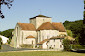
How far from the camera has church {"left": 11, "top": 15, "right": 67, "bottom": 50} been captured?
72.8 metres

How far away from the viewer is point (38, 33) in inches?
3123

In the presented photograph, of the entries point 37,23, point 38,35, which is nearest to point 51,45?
point 38,35

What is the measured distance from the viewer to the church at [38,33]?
72800mm

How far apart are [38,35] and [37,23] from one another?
695cm

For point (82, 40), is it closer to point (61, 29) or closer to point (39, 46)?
point (39, 46)

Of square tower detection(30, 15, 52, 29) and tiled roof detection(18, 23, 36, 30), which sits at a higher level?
square tower detection(30, 15, 52, 29)

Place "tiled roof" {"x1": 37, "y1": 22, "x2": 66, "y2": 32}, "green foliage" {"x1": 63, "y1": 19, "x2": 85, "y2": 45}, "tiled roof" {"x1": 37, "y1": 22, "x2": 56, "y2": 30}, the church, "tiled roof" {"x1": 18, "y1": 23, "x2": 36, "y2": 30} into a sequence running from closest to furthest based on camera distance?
"green foliage" {"x1": 63, "y1": 19, "x2": 85, "y2": 45} < the church < "tiled roof" {"x1": 37, "y1": 22, "x2": 56, "y2": 30} < "tiled roof" {"x1": 37, "y1": 22, "x2": 66, "y2": 32} < "tiled roof" {"x1": 18, "y1": 23, "x2": 36, "y2": 30}

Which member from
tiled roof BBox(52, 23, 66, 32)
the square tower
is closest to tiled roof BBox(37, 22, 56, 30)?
the square tower

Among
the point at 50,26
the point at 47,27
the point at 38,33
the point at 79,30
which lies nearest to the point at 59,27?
the point at 50,26

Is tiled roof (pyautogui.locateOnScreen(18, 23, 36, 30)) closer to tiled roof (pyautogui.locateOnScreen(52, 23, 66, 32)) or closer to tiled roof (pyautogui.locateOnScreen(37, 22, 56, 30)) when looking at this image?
tiled roof (pyautogui.locateOnScreen(37, 22, 56, 30))

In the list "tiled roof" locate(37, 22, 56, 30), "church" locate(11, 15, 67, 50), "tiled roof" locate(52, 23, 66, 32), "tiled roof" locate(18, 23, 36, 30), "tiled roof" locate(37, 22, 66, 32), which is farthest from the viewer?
"tiled roof" locate(52, 23, 66, 32)

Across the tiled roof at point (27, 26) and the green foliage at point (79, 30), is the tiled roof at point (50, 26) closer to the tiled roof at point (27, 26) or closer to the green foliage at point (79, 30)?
the tiled roof at point (27, 26)

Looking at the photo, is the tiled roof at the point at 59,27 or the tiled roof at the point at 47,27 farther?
the tiled roof at the point at 59,27

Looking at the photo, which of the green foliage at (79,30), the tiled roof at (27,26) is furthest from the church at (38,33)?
the green foliage at (79,30)
